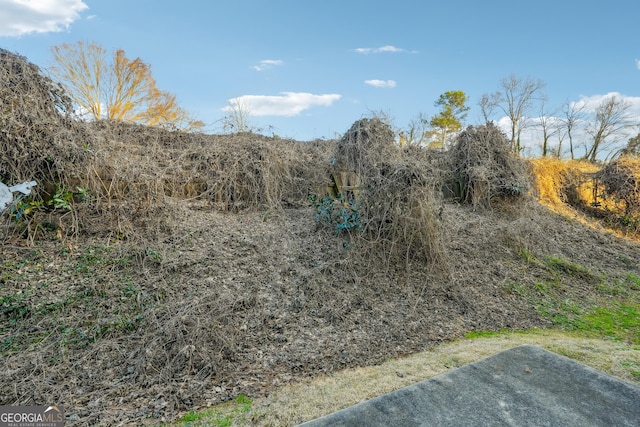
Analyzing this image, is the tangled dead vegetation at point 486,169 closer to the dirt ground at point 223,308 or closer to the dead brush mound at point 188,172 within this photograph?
the dirt ground at point 223,308

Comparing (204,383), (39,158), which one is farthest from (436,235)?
(39,158)

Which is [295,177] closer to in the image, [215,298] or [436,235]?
[436,235]

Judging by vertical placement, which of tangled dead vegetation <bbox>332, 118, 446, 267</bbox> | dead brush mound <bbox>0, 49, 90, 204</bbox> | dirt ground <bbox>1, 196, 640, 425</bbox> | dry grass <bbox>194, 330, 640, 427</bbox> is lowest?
dry grass <bbox>194, 330, 640, 427</bbox>

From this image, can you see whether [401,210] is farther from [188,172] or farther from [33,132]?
[33,132]

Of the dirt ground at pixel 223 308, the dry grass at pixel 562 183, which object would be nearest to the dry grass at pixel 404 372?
the dirt ground at pixel 223 308

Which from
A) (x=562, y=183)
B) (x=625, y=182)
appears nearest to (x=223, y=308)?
(x=625, y=182)

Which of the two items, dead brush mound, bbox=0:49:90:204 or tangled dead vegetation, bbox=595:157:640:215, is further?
tangled dead vegetation, bbox=595:157:640:215

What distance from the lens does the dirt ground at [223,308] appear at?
2436 mm

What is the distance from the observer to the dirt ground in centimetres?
244

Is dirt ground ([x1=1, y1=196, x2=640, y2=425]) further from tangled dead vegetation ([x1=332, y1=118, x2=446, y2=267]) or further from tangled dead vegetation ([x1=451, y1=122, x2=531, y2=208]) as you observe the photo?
tangled dead vegetation ([x1=451, y1=122, x2=531, y2=208])

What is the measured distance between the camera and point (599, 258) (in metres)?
5.83

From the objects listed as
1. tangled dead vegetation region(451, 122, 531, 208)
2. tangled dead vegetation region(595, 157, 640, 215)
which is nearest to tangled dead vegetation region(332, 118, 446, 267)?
tangled dead vegetation region(451, 122, 531, 208)

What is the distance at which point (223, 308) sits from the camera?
3.09 metres

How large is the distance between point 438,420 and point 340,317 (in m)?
1.89
